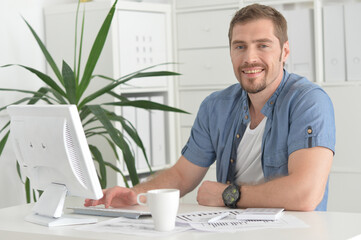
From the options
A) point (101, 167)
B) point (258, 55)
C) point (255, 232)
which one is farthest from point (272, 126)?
point (101, 167)

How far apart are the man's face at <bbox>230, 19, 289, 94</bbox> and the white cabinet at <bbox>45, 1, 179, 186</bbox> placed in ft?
4.18

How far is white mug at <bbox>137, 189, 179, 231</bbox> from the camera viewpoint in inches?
59.6

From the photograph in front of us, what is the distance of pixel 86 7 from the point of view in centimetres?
337

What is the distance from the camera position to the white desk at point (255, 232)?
1.44 metres

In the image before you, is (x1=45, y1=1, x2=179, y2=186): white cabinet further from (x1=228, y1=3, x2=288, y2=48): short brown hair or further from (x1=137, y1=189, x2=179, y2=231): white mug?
(x1=137, y1=189, x2=179, y2=231): white mug

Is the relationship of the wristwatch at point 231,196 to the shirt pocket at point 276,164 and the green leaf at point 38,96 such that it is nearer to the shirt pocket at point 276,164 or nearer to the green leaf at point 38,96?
the shirt pocket at point 276,164

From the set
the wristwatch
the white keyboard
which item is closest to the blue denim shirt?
the wristwatch

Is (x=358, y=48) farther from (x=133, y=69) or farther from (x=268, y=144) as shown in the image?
(x=268, y=144)

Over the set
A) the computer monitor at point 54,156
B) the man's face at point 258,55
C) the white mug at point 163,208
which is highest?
the man's face at point 258,55

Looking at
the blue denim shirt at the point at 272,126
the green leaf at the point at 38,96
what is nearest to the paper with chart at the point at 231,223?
the blue denim shirt at the point at 272,126

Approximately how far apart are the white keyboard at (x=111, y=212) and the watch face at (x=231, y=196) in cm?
25

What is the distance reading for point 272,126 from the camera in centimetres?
210

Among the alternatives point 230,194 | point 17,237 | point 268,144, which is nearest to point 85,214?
point 17,237

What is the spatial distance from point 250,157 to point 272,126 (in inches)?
5.9
